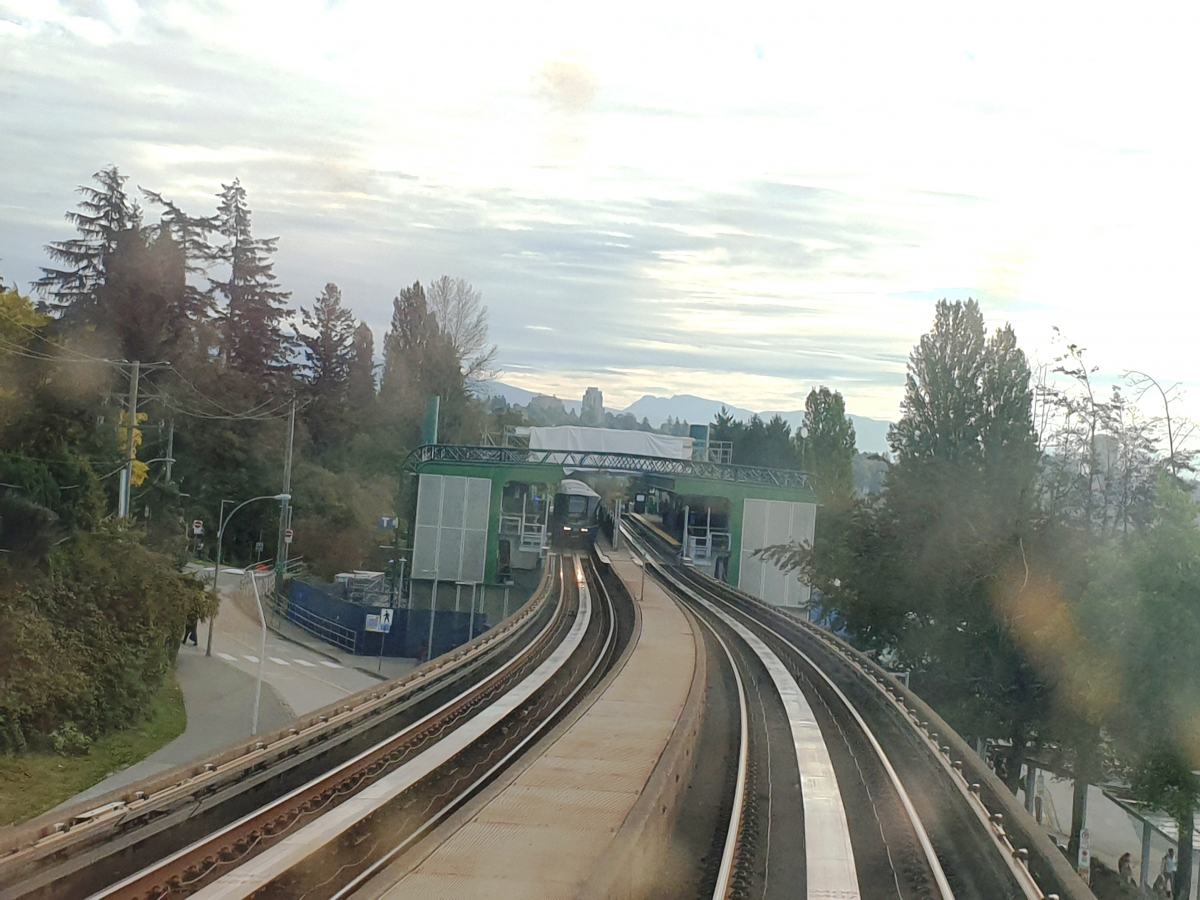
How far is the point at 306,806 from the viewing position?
9.81 meters

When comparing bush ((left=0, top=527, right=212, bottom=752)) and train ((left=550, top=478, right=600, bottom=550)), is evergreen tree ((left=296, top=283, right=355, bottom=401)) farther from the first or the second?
bush ((left=0, top=527, right=212, bottom=752))

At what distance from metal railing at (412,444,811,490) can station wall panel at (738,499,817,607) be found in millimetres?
849

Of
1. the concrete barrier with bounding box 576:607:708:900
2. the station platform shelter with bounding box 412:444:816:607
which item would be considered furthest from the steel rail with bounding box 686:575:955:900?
the station platform shelter with bounding box 412:444:816:607

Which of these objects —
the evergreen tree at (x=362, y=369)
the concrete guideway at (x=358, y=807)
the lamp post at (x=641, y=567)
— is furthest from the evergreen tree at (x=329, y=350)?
the concrete guideway at (x=358, y=807)

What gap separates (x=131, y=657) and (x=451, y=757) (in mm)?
10577

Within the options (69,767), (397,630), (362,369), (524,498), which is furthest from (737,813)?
(362,369)

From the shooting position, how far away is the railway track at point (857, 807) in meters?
9.49

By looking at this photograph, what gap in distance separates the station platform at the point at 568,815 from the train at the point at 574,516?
38271 millimetres

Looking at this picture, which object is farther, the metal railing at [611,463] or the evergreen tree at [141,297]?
the evergreen tree at [141,297]

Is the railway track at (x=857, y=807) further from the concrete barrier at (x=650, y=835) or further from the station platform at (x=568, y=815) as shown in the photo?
the station platform at (x=568, y=815)

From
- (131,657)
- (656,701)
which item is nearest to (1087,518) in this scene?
(656,701)

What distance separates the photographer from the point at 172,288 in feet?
159

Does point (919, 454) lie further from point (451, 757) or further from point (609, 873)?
point (609, 873)

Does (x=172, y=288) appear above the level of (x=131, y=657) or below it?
above
